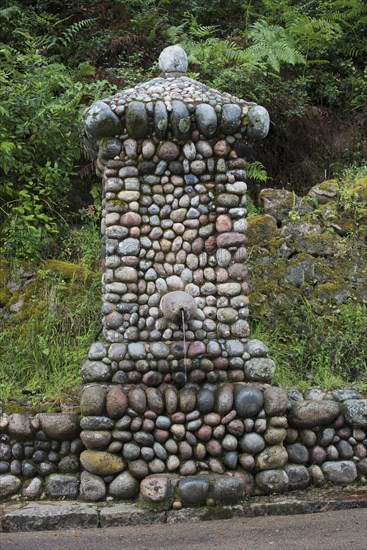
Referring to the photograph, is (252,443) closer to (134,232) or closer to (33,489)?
(33,489)

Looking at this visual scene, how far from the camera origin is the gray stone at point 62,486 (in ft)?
19.6

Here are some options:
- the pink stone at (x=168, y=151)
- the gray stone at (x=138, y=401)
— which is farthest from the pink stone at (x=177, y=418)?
the pink stone at (x=168, y=151)

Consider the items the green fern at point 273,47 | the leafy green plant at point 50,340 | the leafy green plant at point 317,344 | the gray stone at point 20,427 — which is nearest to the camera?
the gray stone at point 20,427

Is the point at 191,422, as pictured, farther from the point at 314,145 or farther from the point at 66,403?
the point at 314,145

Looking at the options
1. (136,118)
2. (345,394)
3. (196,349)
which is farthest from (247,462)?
(136,118)

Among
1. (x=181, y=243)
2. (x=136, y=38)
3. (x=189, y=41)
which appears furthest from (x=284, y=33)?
(x=181, y=243)

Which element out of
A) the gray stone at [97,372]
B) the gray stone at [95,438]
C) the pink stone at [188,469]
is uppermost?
the gray stone at [97,372]

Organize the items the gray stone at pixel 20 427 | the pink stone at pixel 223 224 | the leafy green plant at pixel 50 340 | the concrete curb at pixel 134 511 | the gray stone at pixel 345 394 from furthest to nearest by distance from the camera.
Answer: the leafy green plant at pixel 50 340, the gray stone at pixel 345 394, the pink stone at pixel 223 224, the gray stone at pixel 20 427, the concrete curb at pixel 134 511

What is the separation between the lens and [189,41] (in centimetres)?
1134

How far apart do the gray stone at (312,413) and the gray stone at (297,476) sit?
36 centimetres

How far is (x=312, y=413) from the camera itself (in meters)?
6.25

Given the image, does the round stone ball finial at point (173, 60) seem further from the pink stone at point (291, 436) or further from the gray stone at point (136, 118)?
the pink stone at point (291, 436)

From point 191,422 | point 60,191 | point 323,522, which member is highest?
point 60,191

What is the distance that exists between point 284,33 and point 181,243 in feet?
21.5
